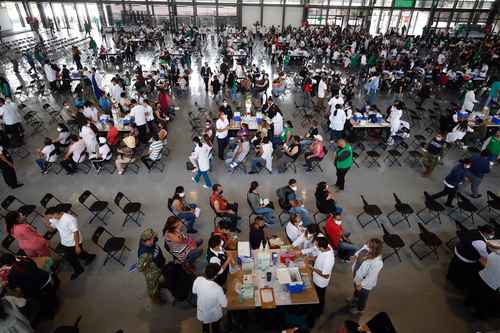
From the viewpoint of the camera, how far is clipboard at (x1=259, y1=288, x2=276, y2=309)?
4105 mm

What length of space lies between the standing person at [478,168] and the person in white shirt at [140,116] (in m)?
9.29

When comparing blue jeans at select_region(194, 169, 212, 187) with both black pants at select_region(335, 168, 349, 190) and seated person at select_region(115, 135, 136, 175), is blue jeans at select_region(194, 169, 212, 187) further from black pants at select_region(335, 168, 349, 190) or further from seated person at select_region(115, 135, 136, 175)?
black pants at select_region(335, 168, 349, 190)

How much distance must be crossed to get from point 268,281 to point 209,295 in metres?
1.11

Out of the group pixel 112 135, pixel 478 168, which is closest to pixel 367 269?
pixel 478 168

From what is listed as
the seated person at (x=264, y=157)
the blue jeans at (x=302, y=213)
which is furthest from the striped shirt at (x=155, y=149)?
the blue jeans at (x=302, y=213)

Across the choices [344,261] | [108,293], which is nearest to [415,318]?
[344,261]

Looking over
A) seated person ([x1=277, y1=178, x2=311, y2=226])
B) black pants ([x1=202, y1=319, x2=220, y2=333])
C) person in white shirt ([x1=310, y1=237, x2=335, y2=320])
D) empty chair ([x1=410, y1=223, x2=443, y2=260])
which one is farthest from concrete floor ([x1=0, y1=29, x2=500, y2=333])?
person in white shirt ([x1=310, y1=237, x2=335, y2=320])

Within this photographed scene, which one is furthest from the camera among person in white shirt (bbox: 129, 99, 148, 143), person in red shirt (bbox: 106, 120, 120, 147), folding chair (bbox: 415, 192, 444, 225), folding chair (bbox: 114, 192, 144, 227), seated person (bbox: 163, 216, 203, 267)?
person in white shirt (bbox: 129, 99, 148, 143)

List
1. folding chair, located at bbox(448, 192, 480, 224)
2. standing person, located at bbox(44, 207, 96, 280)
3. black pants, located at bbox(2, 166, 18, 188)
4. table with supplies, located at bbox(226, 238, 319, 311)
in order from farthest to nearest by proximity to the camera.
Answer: black pants, located at bbox(2, 166, 18, 188), folding chair, located at bbox(448, 192, 480, 224), standing person, located at bbox(44, 207, 96, 280), table with supplies, located at bbox(226, 238, 319, 311)

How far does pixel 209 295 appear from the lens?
3674mm

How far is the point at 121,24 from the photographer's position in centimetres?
2977

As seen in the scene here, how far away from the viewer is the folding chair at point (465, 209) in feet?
22.3

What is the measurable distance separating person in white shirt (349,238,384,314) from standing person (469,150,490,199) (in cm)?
477

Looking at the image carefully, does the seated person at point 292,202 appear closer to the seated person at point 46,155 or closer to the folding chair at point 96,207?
the folding chair at point 96,207
